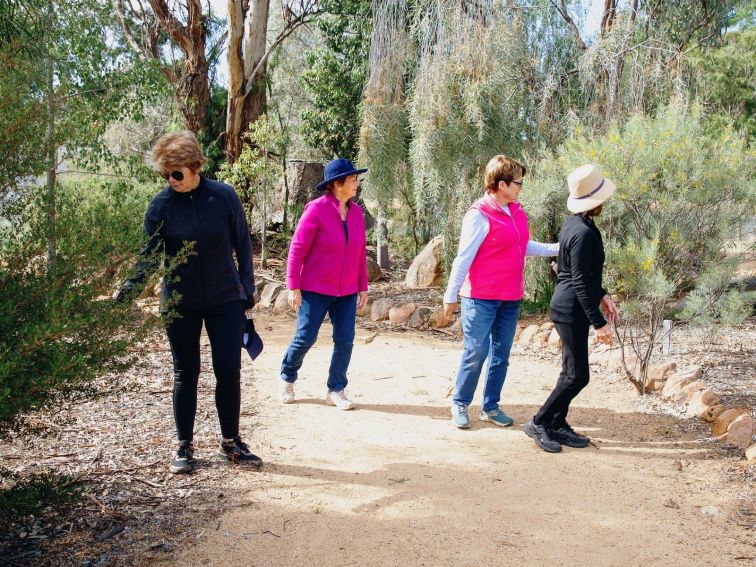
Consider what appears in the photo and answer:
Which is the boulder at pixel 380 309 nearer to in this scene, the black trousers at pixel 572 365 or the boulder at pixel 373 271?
the boulder at pixel 373 271

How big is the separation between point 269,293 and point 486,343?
5.84 metres

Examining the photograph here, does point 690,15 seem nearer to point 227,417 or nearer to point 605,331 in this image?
point 605,331

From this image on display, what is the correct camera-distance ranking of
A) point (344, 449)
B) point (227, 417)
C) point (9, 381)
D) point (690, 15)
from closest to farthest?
point (9, 381) < point (227, 417) < point (344, 449) < point (690, 15)

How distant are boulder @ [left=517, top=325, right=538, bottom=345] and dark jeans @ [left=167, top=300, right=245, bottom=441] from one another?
4.19m

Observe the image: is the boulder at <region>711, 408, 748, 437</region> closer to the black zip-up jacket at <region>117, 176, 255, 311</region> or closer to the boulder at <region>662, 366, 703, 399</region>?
the boulder at <region>662, 366, 703, 399</region>

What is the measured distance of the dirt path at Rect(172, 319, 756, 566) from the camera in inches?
129

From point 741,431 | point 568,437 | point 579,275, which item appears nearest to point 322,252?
point 579,275

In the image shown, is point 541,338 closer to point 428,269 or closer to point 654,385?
point 654,385

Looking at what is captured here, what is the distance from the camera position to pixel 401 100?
31.3 feet

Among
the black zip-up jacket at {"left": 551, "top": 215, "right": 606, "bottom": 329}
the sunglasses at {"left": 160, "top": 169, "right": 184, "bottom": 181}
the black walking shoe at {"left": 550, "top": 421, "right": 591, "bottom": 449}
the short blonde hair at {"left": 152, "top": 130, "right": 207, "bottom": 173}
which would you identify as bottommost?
the black walking shoe at {"left": 550, "top": 421, "right": 591, "bottom": 449}

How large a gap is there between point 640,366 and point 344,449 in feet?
8.78

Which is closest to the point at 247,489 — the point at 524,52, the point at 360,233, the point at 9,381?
the point at 9,381

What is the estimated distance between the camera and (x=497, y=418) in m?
5.03

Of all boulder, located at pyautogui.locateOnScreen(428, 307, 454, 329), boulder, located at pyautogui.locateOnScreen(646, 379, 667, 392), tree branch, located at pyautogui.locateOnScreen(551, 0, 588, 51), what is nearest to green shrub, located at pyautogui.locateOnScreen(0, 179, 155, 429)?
boulder, located at pyautogui.locateOnScreen(646, 379, 667, 392)
